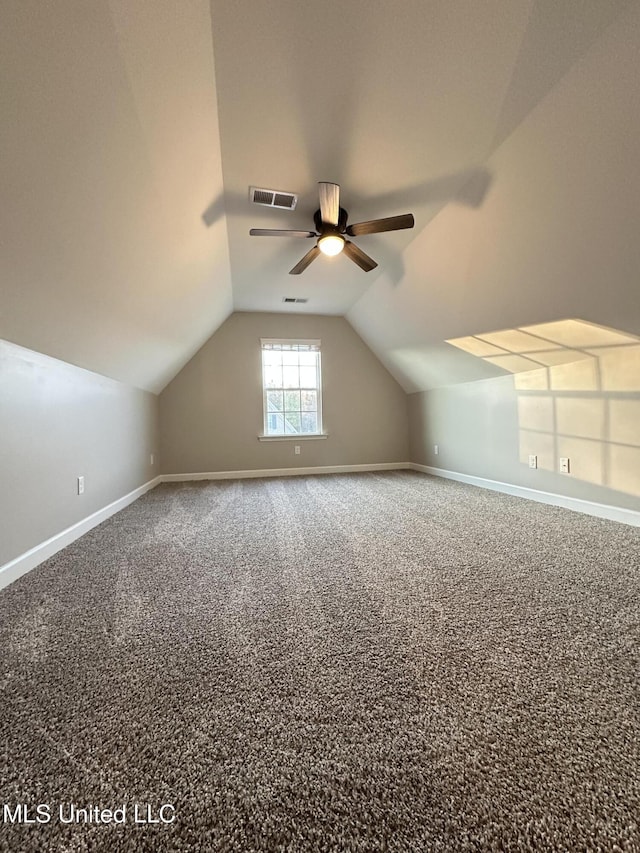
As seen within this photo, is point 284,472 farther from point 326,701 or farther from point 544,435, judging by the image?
point 326,701

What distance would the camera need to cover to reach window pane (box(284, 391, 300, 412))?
541 centimetres

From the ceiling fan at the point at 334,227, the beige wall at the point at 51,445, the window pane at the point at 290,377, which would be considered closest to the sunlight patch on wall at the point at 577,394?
the ceiling fan at the point at 334,227

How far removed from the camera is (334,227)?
257cm

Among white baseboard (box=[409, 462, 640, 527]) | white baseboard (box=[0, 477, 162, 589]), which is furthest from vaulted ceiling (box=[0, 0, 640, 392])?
white baseboard (box=[409, 462, 640, 527])

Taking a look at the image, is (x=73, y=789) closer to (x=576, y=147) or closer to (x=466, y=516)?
(x=466, y=516)

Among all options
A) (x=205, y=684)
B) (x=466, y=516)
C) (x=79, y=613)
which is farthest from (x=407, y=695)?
(x=466, y=516)

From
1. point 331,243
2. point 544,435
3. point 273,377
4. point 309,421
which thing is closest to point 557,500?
point 544,435

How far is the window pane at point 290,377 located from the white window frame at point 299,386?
68 millimetres

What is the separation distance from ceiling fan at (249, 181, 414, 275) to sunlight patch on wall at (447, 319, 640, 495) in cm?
154

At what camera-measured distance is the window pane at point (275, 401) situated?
5348 mm

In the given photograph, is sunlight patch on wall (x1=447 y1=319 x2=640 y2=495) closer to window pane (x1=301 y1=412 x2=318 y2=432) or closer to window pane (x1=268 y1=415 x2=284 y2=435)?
window pane (x1=301 y1=412 x2=318 y2=432)

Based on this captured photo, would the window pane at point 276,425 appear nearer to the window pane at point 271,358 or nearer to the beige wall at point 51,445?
the window pane at point 271,358

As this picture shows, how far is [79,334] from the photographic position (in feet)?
7.61

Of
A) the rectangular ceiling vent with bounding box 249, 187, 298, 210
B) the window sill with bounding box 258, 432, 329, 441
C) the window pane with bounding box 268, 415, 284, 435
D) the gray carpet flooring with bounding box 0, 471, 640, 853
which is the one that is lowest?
the gray carpet flooring with bounding box 0, 471, 640, 853
